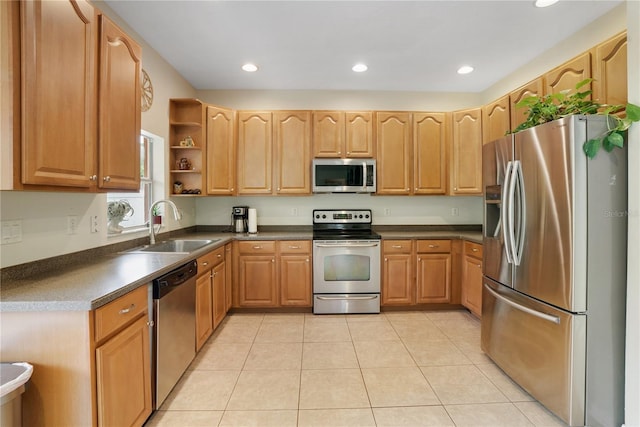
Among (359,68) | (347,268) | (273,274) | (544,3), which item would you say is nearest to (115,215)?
(273,274)

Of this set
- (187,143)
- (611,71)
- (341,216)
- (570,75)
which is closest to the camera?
(611,71)

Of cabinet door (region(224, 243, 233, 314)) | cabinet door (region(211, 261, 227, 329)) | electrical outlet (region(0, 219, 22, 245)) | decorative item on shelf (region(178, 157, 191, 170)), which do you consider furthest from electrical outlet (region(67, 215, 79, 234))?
decorative item on shelf (region(178, 157, 191, 170))

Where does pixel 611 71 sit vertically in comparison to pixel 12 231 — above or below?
above

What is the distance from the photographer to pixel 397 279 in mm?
3469

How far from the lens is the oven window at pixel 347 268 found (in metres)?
3.41

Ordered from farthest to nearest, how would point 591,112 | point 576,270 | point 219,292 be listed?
point 219,292 < point 591,112 < point 576,270

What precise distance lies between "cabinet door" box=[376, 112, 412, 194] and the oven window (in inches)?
35.2

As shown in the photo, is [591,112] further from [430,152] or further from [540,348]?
[430,152]

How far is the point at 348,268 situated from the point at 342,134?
1605 millimetres

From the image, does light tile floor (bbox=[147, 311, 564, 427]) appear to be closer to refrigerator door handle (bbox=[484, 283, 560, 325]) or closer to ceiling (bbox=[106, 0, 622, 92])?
refrigerator door handle (bbox=[484, 283, 560, 325])

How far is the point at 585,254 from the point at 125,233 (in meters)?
3.13

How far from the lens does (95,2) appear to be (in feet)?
6.87

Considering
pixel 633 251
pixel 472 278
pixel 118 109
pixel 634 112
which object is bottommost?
pixel 472 278

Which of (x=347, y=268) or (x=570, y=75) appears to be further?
(x=347, y=268)
